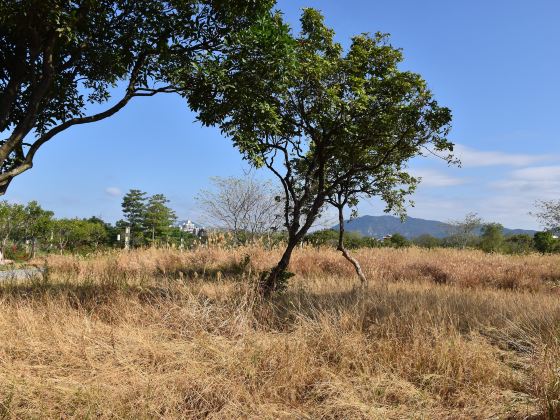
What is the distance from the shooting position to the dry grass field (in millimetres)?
3111

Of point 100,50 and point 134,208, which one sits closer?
point 100,50

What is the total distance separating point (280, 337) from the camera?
421 centimetres

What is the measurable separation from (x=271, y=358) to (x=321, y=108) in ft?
14.3

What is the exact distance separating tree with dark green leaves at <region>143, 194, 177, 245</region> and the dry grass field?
2870cm

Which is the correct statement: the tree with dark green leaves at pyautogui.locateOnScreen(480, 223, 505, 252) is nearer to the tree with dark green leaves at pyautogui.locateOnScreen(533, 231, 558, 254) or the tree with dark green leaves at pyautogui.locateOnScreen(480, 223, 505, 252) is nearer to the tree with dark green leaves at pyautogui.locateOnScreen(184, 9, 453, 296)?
the tree with dark green leaves at pyautogui.locateOnScreen(533, 231, 558, 254)

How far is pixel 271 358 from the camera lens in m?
3.72

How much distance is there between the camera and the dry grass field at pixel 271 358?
311 centimetres

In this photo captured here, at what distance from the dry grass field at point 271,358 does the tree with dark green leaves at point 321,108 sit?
80.9 inches

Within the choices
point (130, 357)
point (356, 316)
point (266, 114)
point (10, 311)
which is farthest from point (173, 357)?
point (266, 114)

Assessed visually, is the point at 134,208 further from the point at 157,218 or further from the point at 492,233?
the point at 492,233

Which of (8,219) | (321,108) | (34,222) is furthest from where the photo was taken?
(34,222)

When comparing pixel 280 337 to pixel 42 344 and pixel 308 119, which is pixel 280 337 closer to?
pixel 42 344

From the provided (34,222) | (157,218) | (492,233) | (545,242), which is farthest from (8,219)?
(492,233)

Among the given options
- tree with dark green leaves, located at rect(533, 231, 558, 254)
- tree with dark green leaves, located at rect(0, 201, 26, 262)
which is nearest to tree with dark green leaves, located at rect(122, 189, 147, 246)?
tree with dark green leaves, located at rect(0, 201, 26, 262)
